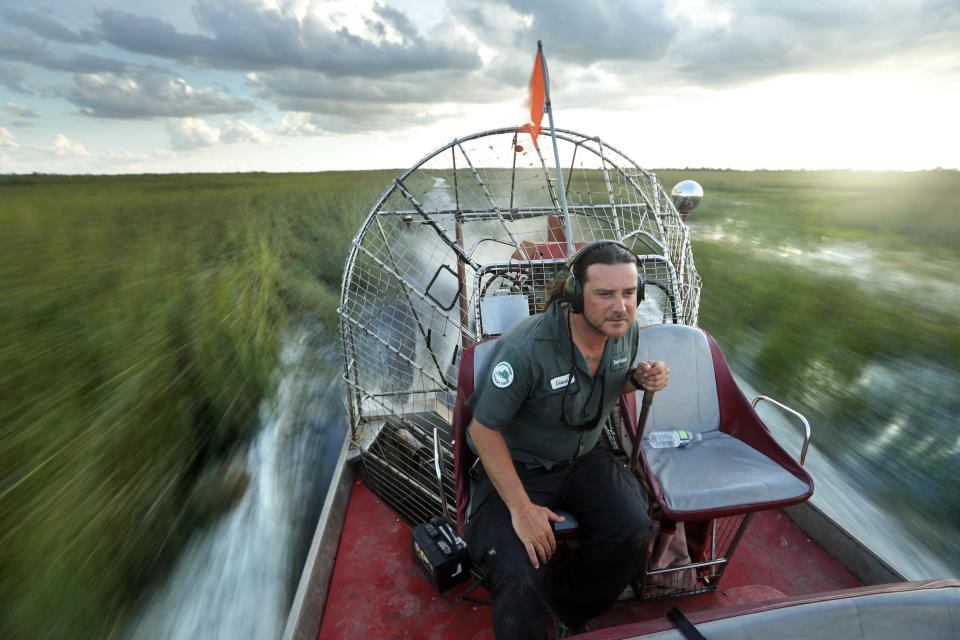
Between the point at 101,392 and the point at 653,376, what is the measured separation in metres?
1.95

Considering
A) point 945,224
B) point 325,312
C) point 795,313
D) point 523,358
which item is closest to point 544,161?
point 523,358

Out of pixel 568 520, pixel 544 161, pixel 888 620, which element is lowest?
pixel 568 520

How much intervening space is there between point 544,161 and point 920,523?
4154mm

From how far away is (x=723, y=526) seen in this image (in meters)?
2.51

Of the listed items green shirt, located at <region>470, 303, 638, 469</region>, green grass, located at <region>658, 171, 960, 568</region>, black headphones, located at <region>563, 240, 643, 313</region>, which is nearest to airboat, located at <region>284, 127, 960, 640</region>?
green shirt, located at <region>470, 303, 638, 469</region>

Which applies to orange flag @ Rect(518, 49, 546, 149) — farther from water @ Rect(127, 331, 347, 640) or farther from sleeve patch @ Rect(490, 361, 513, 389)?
water @ Rect(127, 331, 347, 640)

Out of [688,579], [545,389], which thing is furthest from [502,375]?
[688,579]

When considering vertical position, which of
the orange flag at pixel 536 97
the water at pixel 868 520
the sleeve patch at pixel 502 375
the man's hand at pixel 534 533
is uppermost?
the orange flag at pixel 536 97

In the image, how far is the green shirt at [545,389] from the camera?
150 centimetres

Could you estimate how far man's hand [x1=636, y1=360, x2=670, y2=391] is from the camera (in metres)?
1.48

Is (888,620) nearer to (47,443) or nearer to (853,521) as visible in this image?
(47,443)

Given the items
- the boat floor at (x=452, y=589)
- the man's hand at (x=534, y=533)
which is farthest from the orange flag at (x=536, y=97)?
the boat floor at (x=452, y=589)

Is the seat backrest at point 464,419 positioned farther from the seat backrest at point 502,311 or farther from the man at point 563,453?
the seat backrest at point 502,311

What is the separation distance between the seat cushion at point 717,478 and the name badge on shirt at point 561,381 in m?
→ 0.51
